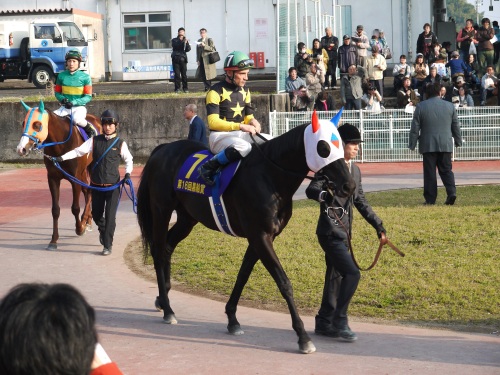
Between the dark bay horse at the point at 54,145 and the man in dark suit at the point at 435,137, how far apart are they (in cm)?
512

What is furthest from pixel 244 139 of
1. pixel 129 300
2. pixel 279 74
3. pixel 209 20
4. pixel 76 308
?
pixel 209 20

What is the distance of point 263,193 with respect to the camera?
7.44 m

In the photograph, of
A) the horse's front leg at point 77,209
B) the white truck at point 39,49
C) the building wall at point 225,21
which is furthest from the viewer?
the building wall at point 225,21

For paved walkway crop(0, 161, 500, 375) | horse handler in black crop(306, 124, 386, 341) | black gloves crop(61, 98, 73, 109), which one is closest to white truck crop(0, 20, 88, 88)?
black gloves crop(61, 98, 73, 109)

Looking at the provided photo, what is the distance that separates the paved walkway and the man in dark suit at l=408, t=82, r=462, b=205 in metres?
5.18

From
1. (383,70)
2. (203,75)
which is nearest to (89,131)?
(383,70)

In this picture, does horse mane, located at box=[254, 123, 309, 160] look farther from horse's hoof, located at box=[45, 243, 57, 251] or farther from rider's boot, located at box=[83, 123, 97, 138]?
rider's boot, located at box=[83, 123, 97, 138]

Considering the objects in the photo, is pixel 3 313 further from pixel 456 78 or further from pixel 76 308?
pixel 456 78

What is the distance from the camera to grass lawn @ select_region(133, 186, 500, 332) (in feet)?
27.8

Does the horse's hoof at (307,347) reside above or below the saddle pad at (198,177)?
below

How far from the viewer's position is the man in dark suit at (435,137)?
14.1 m

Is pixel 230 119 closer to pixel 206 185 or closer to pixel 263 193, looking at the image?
pixel 206 185

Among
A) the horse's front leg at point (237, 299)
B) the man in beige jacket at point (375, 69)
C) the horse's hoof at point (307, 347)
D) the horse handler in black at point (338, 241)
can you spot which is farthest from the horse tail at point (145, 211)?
the man in beige jacket at point (375, 69)

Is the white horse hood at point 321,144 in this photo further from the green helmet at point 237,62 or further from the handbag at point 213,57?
the handbag at point 213,57
